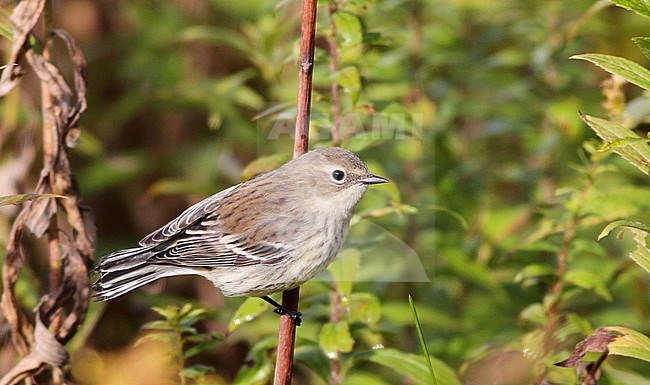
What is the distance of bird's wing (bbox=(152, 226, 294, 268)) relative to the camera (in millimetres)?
3086

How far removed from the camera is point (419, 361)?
323 cm

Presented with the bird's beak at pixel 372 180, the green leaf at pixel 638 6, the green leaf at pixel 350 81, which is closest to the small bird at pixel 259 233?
the bird's beak at pixel 372 180

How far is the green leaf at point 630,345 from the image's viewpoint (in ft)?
7.67

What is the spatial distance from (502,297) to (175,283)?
7.93ft

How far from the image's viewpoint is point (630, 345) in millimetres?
2371

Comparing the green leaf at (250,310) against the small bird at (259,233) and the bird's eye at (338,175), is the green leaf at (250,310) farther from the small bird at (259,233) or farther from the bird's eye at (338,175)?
the bird's eye at (338,175)

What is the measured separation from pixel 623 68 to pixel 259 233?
141 cm

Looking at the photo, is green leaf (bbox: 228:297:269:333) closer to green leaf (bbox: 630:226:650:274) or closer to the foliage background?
the foliage background

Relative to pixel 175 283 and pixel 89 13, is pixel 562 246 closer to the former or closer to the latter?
pixel 175 283

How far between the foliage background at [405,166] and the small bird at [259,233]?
201 millimetres

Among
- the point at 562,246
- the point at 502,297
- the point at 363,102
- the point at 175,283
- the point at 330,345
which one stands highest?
the point at 363,102

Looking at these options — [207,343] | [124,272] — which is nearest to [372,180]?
[207,343]

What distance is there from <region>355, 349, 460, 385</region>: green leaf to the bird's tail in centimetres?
87

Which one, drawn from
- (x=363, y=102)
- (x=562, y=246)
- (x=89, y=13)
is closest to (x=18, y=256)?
(x=363, y=102)
